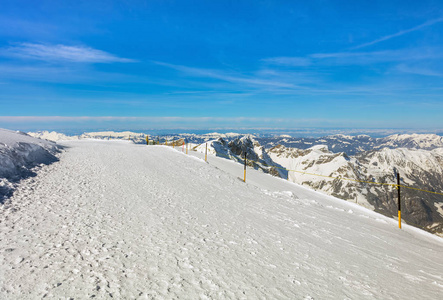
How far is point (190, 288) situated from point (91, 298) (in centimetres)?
183

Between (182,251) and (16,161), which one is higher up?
(16,161)

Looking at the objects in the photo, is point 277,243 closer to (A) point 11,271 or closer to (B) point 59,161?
(A) point 11,271

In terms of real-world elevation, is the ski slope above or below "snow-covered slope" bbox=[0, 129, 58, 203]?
below

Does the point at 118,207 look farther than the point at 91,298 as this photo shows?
Yes

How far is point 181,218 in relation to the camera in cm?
889

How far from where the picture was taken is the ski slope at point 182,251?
470 cm

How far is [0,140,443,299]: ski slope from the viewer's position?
4.70 metres

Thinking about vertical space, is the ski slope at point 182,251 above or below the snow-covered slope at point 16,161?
below

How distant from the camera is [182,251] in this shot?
622 centimetres

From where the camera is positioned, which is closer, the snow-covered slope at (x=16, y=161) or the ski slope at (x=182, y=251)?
the ski slope at (x=182, y=251)

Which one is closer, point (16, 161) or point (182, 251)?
point (182, 251)

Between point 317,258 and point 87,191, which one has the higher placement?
point 87,191

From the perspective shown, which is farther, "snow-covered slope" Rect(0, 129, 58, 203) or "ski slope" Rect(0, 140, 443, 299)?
"snow-covered slope" Rect(0, 129, 58, 203)

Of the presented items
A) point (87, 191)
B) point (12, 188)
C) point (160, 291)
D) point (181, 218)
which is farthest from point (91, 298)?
point (12, 188)
